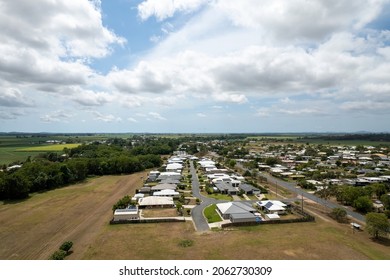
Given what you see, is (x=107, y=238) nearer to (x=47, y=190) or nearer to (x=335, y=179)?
(x=47, y=190)

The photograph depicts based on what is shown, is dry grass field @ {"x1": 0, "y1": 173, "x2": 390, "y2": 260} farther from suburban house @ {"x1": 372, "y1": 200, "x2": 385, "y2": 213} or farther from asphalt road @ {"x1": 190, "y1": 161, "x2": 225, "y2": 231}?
suburban house @ {"x1": 372, "y1": 200, "x2": 385, "y2": 213}

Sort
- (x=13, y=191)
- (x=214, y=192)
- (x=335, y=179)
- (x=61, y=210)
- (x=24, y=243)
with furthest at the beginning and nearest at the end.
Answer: (x=335, y=179)
(x=214, y=192)
(x=13, y=191)
(x=61, y=210)
(x=24, y=243)

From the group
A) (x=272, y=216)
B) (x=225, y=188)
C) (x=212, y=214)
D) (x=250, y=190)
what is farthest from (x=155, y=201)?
(x=250, y=190)

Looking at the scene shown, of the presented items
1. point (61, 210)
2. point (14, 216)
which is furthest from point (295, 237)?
point (14, 216)

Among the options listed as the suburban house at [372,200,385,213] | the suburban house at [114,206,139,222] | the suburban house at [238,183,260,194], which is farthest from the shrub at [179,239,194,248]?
the suburban house at [372,200,385,213]

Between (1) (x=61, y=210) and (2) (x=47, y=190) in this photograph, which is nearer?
(1) (x=61, y=210)
